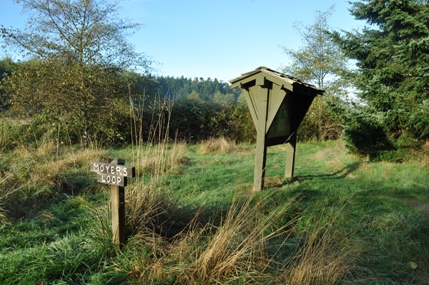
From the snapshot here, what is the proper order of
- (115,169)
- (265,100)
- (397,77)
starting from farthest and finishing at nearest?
(397,77) < (265,100) < (115,169)

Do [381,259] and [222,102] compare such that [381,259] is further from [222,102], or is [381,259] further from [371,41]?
[222,102]

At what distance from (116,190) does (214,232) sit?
1226mm

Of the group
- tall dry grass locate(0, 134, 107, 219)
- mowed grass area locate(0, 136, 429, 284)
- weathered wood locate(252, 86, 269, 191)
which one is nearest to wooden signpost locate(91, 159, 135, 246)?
mowed grass area locate(0, 136, 429, 284)

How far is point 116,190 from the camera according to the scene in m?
2.81

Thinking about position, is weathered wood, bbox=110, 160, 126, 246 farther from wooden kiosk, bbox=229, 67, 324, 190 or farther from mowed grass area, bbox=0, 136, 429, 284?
wooden kiosk, bbox=229, 67, 324, 190

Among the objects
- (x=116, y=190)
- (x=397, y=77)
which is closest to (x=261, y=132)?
(x=116, y=190)

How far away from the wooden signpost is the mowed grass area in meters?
0.11

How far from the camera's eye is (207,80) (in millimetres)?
47219

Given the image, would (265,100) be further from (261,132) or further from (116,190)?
(116,190)

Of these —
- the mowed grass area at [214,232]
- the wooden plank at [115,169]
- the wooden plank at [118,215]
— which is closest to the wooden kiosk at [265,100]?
the mowed grass area at [214,232]

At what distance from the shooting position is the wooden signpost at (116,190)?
275 centimetres

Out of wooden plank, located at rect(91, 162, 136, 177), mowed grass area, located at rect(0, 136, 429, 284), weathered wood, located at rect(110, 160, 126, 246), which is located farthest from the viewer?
weathered wood, located at rect(110, 160, 126, 246)

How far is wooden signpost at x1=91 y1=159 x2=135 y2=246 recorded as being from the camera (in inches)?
108

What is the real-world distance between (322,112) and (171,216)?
37.8ft
